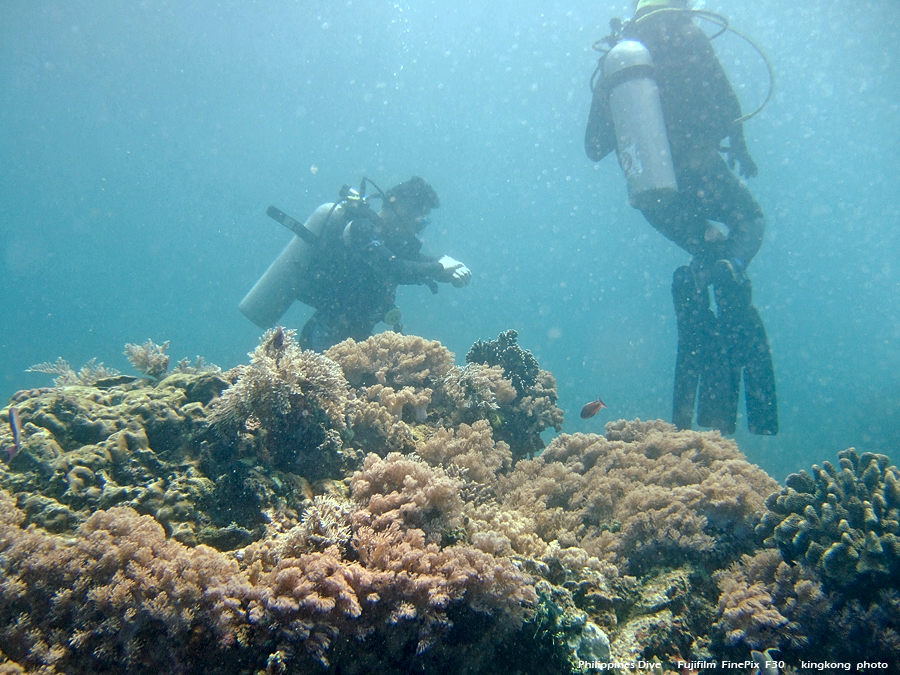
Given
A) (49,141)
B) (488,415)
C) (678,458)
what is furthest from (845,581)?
(49,141)

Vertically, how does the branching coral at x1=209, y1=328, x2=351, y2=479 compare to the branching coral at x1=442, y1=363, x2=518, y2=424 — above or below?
below

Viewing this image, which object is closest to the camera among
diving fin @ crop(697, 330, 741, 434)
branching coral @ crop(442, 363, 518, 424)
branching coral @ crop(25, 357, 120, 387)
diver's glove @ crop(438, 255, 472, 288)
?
branching coral @ crop(25, 357, 120, 387)

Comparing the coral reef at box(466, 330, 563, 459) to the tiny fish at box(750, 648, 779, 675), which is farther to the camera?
the coral reef at box(466, 330, 563, 459)

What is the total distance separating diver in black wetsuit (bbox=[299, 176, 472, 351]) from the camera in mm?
8969

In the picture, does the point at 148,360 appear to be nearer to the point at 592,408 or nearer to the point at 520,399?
the point at 520,399

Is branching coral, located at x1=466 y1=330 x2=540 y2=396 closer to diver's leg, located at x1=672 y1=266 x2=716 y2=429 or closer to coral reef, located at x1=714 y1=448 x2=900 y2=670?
diver's leg, located at x1=672 y1=266 x2=716 y2=429

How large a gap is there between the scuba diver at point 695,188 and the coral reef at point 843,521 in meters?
4.15

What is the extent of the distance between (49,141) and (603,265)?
158m

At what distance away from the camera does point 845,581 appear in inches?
107

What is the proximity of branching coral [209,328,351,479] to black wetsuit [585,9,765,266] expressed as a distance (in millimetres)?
7306

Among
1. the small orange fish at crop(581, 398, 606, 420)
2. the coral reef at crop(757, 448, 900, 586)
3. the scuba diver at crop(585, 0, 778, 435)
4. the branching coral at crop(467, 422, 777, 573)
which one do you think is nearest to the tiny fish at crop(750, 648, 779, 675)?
the coral reef at crop(757, 448, 900, 586)

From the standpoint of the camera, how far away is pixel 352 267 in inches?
368

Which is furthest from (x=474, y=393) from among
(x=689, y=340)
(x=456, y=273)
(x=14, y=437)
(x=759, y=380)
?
(x=759, y=380)

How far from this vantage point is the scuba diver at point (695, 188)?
7.28 m
